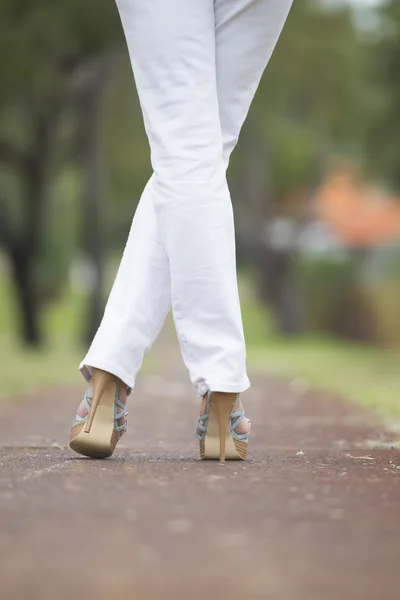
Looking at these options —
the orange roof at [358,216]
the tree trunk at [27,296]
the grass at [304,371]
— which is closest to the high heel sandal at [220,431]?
the grass at [304,371]

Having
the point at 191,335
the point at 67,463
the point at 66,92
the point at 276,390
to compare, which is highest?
the point at 66,92

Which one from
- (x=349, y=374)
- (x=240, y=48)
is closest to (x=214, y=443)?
(x=240, y=48)

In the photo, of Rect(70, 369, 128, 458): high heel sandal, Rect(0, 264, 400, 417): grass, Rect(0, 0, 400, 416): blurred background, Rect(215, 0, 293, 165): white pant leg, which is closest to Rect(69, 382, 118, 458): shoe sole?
Rect(70, 369, 128, 458): high heel sandal

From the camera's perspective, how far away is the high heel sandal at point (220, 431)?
3.07 metres

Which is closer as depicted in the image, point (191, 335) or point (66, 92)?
point (191, 335)

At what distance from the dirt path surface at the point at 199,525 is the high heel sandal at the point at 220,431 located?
0.06 metres

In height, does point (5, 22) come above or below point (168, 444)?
above

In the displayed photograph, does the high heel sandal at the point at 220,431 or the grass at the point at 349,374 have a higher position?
the high heel sandal at the point at 220,431

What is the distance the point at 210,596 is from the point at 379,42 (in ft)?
56.0

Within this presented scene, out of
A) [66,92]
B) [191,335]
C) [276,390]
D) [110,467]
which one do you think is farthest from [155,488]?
[66,92]

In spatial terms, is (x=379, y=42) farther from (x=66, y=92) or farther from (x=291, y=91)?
(x=291, y=91)

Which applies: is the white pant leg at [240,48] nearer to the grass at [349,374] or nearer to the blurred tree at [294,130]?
the grass at [349,374]

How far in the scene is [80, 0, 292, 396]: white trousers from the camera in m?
3.06

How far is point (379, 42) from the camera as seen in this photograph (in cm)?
1806
